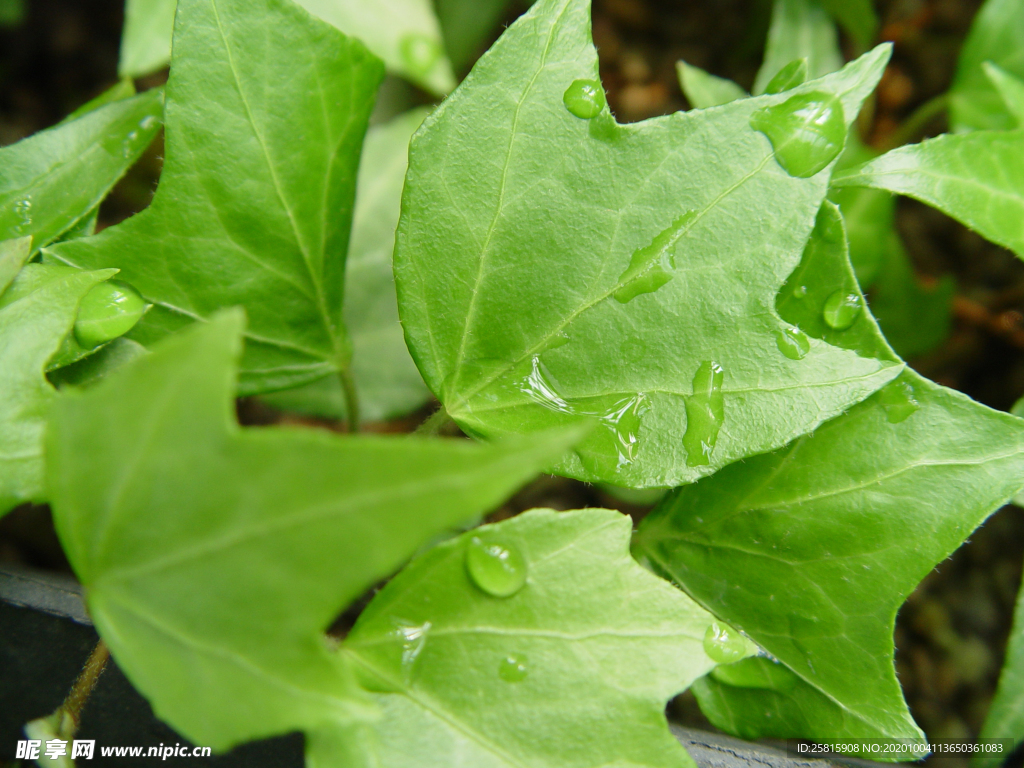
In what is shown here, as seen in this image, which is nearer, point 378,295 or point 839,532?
point 839,532

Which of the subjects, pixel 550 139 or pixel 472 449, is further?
pixel 550 139

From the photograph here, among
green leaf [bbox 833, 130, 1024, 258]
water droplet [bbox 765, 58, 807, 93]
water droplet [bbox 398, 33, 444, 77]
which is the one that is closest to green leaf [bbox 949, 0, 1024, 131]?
green leaf [bbox 833, 130, 1024, 258]

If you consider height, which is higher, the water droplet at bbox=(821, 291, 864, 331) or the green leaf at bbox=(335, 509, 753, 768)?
the water droplet at bbox=(821, 291, 864, 331)

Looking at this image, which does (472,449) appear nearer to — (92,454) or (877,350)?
(92,454)

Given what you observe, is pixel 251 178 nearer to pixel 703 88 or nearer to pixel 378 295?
pixel 378 295

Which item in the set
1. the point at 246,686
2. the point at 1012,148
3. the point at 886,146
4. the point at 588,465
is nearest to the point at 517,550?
the point at 588,465

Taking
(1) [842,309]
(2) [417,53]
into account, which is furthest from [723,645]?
(2) [417,53]

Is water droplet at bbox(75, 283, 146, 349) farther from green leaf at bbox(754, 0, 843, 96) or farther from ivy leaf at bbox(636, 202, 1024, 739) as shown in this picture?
green leaf at bbox(754, 0, 843, 96)
